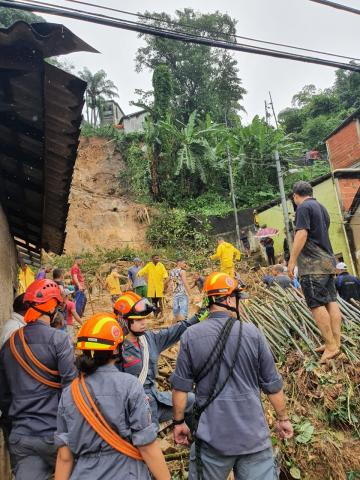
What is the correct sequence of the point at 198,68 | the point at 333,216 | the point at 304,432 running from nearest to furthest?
the point at 304,432 → the point at 333,216 → the point at 198,68

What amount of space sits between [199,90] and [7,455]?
1352 inches

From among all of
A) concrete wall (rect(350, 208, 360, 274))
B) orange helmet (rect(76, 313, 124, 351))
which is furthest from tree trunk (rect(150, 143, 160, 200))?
orange helmet (rect(76, 313, 124, 351))

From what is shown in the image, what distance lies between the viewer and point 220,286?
109 inches

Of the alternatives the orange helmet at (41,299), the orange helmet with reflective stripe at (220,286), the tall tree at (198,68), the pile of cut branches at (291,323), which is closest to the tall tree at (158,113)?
the tall tree at (198,68)

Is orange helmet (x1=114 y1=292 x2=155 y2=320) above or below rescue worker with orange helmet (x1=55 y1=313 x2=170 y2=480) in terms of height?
above

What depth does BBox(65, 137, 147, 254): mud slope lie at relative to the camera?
23266mm

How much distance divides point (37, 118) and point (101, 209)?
73.6ft

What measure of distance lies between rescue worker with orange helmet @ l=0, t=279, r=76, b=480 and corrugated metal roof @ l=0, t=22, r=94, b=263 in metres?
1.56

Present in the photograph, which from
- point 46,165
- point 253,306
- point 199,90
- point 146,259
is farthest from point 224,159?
point 46,165

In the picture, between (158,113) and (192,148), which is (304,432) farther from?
(158,113)

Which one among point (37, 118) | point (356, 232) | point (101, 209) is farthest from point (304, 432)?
point (101, 209)

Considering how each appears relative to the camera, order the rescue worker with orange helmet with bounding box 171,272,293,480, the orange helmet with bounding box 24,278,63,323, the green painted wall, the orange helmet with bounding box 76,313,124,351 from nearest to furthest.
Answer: the orange helmet with bounding box 76,313,124,351 < the rescue worker with orange helmet with bounding box 171,272,293,480 < the orange helmet with bounding box 24,278,63,323 < the green painted wall

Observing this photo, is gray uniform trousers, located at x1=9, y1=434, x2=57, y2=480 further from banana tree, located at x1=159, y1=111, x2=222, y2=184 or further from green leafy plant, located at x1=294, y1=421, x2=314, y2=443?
banana tree, located at x1=159, y1=111, x2=222, y2=184

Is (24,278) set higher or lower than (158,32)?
lower
